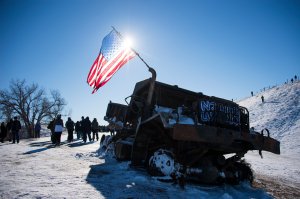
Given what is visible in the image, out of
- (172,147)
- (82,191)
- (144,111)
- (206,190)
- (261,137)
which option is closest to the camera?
(82,191)

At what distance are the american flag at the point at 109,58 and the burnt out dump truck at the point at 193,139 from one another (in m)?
2.65

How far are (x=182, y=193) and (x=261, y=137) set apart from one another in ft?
8.59

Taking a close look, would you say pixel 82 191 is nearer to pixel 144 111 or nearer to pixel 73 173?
pixel 73 173

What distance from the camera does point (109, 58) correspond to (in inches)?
367

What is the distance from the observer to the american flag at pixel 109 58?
354 inches

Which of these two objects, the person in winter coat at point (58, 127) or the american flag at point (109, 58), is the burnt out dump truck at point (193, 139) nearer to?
the american flag at point (109, 58)

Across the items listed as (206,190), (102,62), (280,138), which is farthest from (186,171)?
Answer: (280,138)

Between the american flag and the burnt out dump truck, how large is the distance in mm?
2648

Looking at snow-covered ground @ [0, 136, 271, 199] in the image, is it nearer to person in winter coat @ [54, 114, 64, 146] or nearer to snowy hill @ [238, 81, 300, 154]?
person in winter coat @ [54, 114, 64, 146]

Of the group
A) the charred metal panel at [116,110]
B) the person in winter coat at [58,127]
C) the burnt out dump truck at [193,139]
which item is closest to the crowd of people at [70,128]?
the person in winter coat at [58,127]

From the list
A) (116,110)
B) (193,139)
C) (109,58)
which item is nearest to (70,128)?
(116,110)

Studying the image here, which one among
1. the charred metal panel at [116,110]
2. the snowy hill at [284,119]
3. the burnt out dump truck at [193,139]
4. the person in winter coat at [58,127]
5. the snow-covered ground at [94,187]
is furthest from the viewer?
the snowy hill at [284,119]

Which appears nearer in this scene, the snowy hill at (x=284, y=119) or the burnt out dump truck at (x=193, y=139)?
the burnt out dump truck at (x=193, y=139)

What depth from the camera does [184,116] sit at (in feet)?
16.5
